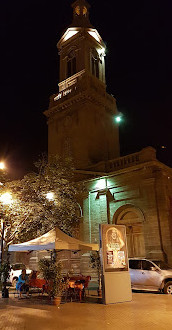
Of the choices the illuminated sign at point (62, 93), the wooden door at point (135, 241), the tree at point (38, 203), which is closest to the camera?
the tree at point (38, 203)

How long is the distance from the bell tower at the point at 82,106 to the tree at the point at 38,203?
704cm

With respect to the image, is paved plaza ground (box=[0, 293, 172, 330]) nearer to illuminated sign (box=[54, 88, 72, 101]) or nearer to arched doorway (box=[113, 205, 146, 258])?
arched doorway (box=[113, 205, 146, 258])

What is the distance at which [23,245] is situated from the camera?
1305cm

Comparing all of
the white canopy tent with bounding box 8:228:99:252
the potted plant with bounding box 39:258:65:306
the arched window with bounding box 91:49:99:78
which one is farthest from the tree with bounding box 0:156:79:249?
the arched window with bounding box 91:49:99:78

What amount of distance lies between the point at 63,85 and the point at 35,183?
16617 mm

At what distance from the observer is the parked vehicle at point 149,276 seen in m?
13.1

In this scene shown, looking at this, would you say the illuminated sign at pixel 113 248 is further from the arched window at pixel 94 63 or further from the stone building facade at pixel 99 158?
the arched window at pixel 94 63

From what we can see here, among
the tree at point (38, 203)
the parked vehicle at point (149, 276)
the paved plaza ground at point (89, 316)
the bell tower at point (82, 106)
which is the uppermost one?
the bell tower at point (82, 106)

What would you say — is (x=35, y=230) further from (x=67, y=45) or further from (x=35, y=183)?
(x=67, y=45)

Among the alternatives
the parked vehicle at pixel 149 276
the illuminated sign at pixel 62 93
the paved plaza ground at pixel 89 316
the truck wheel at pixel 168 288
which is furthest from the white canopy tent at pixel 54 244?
the illuminated sign at pixel 62 93

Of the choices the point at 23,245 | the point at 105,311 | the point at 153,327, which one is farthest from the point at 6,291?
the point at 153,327

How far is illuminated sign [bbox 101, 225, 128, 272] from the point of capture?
35.7 feet

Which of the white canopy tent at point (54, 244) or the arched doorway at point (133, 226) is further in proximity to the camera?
the arched doorway at point (133, 226)

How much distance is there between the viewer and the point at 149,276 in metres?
13.5
